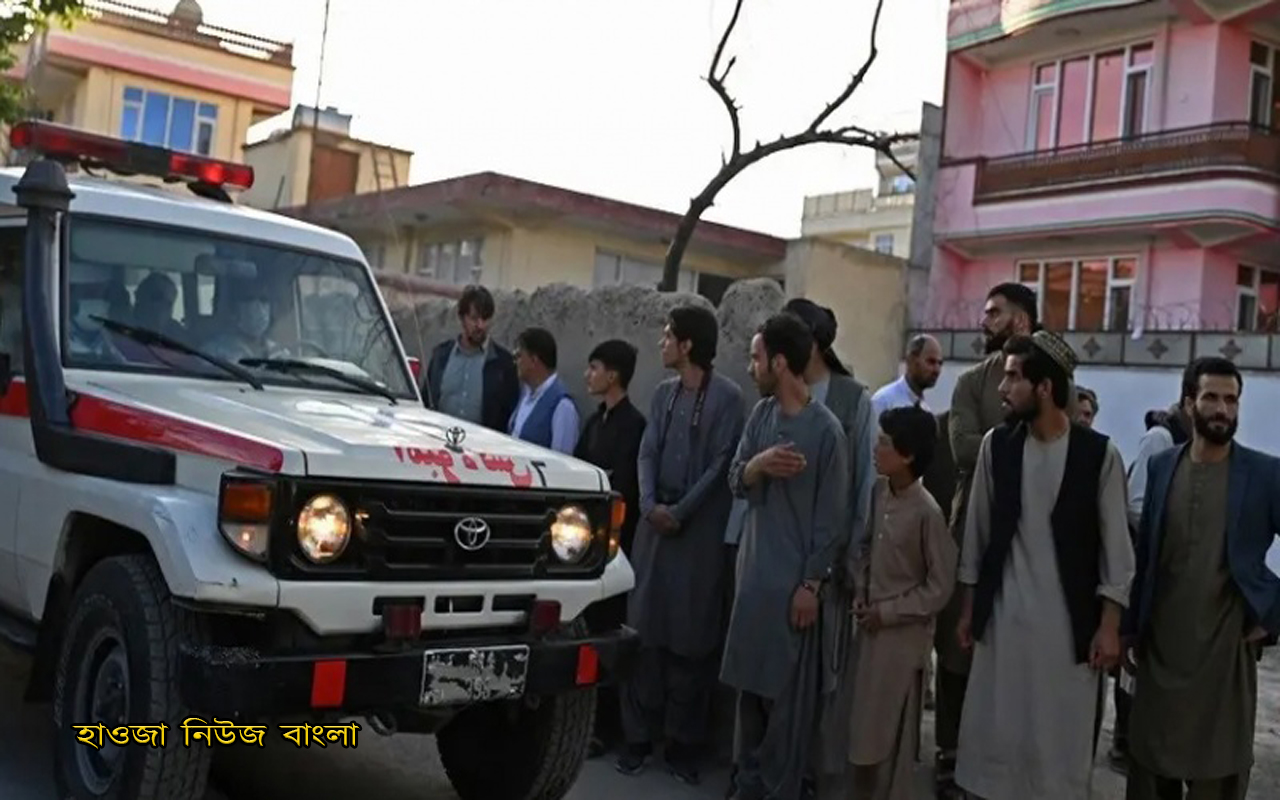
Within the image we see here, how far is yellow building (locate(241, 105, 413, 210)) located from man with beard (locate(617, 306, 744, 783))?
18.8 meters

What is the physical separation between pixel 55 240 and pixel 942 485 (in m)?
4.05

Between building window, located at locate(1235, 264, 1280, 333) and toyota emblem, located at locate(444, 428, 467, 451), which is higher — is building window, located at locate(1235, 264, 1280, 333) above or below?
above

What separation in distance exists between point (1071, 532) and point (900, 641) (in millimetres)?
749

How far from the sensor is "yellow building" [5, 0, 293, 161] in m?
30.3

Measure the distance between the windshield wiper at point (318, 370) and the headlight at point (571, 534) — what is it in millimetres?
→ 1110

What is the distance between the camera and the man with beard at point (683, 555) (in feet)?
18.0

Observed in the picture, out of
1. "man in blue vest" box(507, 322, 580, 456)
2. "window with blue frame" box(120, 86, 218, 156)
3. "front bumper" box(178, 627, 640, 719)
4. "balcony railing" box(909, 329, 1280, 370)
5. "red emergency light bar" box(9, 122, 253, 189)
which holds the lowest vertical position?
"front bumper" box(178, 627, 640, 719)

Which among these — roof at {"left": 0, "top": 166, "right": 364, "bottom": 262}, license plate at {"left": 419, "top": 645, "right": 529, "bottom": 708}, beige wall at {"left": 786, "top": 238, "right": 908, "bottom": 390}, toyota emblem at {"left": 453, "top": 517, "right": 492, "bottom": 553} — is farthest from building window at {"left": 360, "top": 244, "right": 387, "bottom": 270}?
license plate at {"left": 419, "top": 645, "right": 529, "bottom": 708}

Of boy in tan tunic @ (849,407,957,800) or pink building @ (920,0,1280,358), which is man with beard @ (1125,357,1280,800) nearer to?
boy in tan tunic @ (849,407,957,800)

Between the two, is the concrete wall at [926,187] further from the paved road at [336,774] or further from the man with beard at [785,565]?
the man with beard at [785,565]

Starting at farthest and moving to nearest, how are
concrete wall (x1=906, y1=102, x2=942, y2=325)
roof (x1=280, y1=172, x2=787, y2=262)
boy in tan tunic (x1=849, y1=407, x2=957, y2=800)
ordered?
1. concrete wall (x1=906, y1=102, x2=942, y2=325)
2. roof (x1=280, y1=172, x2=787, y2=262)
3. boy in tan tunic (x1=849, y1=407, x2=957, y2=800)

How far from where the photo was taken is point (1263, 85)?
18656 mm

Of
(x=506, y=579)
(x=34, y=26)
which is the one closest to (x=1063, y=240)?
(x=34, y=26)

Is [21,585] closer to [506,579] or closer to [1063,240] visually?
[506,579]
